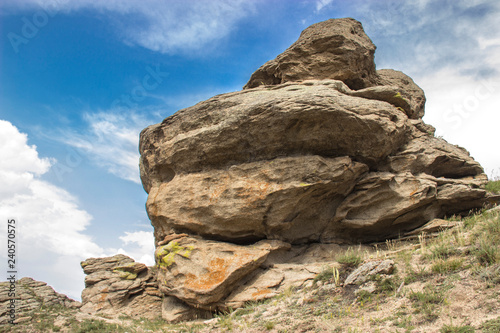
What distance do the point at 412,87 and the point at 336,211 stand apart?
11.2 meters

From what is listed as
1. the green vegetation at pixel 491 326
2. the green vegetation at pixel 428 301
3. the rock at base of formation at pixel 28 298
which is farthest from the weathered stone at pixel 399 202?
the rock at base of formation at pixel 28 298

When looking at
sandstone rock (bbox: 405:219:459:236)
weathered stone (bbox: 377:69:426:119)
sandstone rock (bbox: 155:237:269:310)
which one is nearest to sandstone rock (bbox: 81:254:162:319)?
sandstone rock (bbox: 155:237:269:310)

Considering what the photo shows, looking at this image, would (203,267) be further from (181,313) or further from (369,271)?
(369,271)

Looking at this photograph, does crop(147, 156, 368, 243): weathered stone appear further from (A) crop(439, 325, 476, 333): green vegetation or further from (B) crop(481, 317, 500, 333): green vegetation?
(B) crop(481, 317, 500, 333): green vegetation

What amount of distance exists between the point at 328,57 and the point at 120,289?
1511 centimetres

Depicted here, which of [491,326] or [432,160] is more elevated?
[432,160]

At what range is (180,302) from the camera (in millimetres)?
12422

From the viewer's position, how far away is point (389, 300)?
7.85m

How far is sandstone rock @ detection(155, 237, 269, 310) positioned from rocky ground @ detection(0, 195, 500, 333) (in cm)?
88

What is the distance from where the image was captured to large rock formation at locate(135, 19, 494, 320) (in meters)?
12.1

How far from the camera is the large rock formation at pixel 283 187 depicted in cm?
1208

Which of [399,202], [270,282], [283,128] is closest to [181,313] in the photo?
[270,282]

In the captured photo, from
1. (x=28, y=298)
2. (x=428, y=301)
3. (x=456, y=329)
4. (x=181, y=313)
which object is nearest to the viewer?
(x=456, y=329)

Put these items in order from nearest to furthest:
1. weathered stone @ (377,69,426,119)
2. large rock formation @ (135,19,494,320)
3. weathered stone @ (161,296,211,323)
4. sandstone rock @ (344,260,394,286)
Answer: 1. sandstone rock @ (344,260,394,286)
2. weathered stone @ (161,296,211,323)
3. large rock formation @ (135,19,494,320)
4. weathered stone @ (377,69,426,119)
